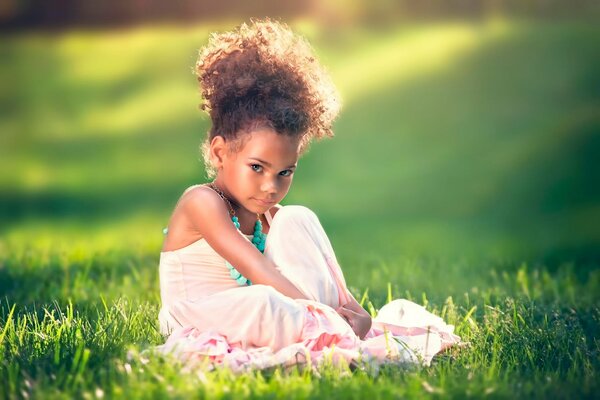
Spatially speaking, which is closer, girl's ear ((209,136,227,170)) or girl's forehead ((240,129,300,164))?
girl's forehead ((240,129,300,164))

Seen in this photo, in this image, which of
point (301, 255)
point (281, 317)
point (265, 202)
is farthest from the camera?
point (265, 202)

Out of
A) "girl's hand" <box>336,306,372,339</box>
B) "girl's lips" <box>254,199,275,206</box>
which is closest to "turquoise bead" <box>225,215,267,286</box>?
"girl's lips" <box>254,199,275,206</box>

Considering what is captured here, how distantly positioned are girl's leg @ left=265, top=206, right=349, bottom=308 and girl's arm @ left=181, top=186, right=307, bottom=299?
0.16 feet

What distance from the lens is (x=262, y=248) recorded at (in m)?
3.95

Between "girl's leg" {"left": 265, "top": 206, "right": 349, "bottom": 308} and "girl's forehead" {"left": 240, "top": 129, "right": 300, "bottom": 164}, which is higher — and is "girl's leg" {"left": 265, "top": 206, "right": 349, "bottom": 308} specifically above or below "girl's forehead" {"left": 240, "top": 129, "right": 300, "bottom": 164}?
below

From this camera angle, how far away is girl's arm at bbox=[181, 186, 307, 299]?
3471 millimetres

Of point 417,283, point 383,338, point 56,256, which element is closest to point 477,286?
point 417,283

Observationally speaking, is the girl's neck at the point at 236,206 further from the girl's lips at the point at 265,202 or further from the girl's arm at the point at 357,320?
the girl's arm at the point at 357,320

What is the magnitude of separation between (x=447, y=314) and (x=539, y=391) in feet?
4.45

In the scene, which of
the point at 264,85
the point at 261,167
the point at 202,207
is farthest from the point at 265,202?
the point at 264,85

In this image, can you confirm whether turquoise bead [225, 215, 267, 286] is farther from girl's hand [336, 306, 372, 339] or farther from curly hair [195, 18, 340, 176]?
girl's hand [336, 306, 372, 339]

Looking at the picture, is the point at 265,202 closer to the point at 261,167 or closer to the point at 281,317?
the point at 261,167

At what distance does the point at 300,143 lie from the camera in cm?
373

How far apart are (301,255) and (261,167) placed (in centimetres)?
39
